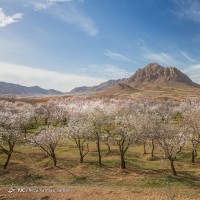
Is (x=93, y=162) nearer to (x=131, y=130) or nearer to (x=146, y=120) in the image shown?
(x=131, y=130)

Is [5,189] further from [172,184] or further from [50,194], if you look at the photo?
[172,184]

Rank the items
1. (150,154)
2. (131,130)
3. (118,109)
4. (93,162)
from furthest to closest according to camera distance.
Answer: (118,109), (150,154), (93,162), (131,130)

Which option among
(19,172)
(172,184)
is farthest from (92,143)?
(172,184)

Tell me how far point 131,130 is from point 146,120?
5.46m

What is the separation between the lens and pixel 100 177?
41.1 metres

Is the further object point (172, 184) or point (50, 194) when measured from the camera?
point (172, 184)

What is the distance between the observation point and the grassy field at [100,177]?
29719mm

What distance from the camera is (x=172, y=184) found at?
117 feet

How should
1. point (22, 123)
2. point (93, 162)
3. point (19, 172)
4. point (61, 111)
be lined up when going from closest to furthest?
point (19, 172) → point (93, 162) → point (22, 123) → point (61, 111)

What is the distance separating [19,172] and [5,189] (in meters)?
13.5

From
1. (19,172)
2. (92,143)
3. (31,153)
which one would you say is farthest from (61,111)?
(19,172)

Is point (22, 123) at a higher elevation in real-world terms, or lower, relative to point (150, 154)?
higher

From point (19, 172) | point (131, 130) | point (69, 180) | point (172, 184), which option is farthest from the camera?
point (131, 130)

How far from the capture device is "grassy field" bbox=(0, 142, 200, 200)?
97.5 ft
